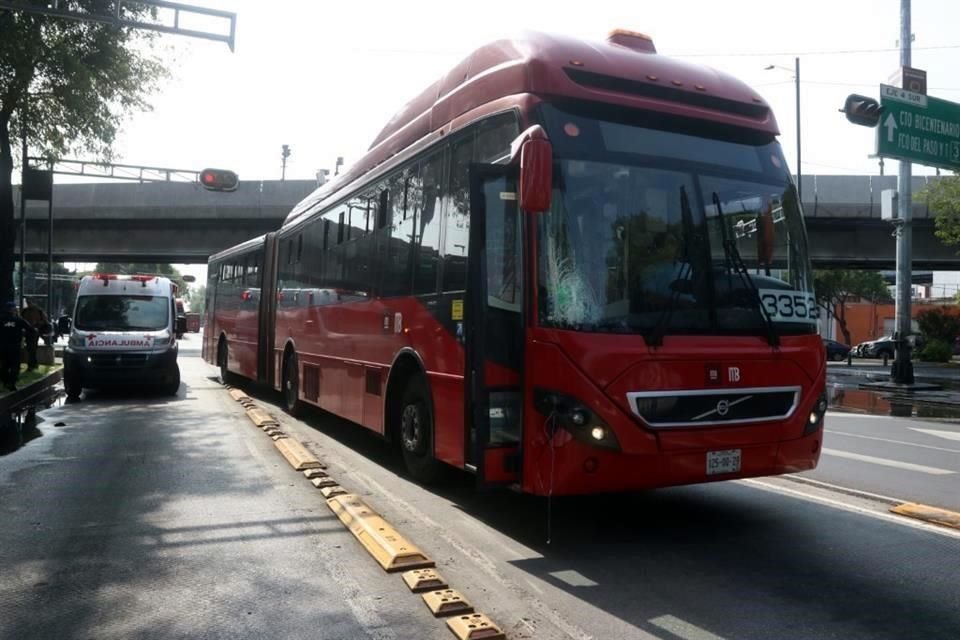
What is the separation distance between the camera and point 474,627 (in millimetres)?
4086

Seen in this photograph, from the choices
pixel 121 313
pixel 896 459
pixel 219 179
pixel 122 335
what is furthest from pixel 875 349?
pixel 122 335

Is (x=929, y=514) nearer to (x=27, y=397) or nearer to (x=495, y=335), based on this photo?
(x=495, y=335)

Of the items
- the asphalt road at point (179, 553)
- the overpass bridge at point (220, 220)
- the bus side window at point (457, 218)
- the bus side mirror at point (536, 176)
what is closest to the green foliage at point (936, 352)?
the overpass bridge at point (220, 220)

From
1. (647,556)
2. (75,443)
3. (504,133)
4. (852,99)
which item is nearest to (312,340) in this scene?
(75,443)

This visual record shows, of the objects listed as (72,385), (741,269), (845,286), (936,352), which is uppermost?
(845,286)

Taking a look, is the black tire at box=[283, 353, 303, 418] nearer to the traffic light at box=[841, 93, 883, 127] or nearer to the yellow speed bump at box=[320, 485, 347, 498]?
the yellow speed bump at box=[320, 485, 347, 498]

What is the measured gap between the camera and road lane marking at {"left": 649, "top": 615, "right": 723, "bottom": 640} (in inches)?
161

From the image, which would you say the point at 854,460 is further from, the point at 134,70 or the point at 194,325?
the point at 194,325

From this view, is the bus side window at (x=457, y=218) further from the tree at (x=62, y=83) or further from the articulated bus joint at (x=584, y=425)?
the tree at (x=62, y=83)

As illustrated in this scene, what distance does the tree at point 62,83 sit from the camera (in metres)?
18.2

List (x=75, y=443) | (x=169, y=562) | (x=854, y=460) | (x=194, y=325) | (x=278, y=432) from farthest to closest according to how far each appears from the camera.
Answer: (x=194, y=325) < (x=278, y=432) < (x=75, y=443) < (x=854, y=460) < (x=169, y=562)

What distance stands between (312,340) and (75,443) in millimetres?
3221

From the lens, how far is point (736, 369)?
5664 mm

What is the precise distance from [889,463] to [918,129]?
1125 cm
